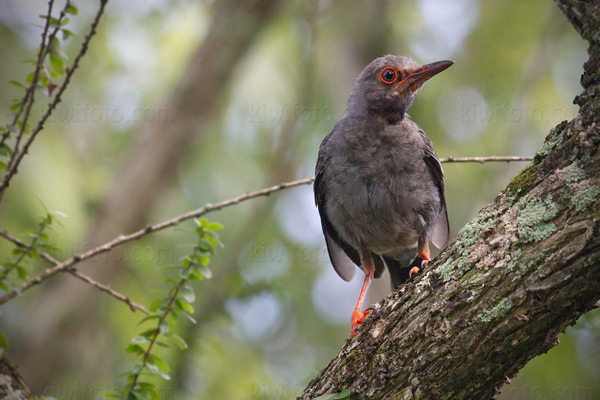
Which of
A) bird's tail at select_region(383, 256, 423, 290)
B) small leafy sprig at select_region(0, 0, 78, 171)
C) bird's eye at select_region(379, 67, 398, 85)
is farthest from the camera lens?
bird's tail at select_region(383, 256, 423, 290)

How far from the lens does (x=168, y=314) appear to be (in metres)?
3.67

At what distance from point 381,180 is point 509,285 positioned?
2.40 meters

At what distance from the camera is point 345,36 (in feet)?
25.3

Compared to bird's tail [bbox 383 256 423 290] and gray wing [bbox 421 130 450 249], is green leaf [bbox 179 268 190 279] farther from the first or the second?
bird's tail [bbox 383 256 423 290]

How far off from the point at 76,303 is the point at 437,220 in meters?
4.03

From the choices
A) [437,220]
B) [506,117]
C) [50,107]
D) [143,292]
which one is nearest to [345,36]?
[506,117]

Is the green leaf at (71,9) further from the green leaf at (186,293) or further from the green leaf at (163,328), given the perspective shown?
the green leaf at (163,328)

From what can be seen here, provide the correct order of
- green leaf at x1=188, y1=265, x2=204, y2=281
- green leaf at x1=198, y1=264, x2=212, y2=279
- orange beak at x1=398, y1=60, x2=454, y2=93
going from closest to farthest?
green leaf at x1=188, y1=265, x2=204, y2=281, green leaf at x1=198, y1=264, x2=212, y2=279, orange beak at x1=398, y1=60, x2=454, y2=93

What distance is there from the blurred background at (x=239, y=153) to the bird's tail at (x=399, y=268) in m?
0.49

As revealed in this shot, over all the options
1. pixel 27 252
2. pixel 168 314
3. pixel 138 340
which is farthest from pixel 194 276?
pixel 27 252

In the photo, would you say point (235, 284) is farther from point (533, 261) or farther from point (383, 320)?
point (533, 261)

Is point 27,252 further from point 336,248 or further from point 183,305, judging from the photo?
point 336,248

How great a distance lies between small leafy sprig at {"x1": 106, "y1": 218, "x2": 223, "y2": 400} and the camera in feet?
11.2

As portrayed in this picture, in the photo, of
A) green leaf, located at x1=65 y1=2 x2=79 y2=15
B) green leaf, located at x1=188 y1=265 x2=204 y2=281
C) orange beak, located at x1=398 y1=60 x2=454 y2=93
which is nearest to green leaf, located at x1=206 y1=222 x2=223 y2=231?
green leaf, located at x1=188 y1=265 x2=204 y2=281
